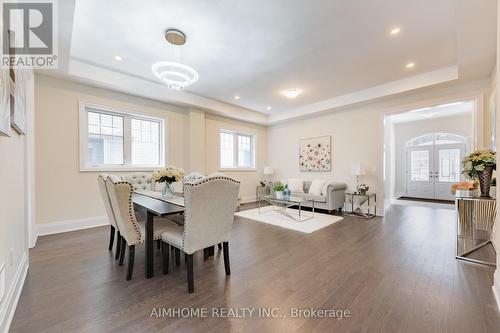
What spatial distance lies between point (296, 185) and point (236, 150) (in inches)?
88.1

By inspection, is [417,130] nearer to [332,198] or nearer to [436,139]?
[436,139]

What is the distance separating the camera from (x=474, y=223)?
3268 millimetres

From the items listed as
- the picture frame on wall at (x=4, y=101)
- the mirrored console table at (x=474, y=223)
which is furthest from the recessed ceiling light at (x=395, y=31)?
the picture frame on wall at (x=4, y=101)

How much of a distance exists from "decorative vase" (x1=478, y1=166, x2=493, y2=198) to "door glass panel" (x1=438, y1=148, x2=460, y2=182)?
6.02 meters

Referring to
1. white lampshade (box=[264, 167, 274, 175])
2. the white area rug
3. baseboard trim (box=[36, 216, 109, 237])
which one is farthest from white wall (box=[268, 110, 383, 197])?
baseboard trim (box=[36, 216, 109, 237])

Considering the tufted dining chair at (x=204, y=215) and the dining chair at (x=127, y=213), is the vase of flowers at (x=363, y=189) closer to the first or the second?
the tufted dining chair at (x=204, y=215)

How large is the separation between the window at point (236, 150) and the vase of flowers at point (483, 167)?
5262 millimetres

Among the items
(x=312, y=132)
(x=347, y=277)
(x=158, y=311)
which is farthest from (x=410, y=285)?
(x=312, y=132)

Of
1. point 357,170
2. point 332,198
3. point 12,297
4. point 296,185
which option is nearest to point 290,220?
point 332,198

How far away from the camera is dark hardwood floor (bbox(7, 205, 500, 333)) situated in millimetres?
1535

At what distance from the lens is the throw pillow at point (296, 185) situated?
6145 millimetres

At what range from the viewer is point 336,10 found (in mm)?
2436

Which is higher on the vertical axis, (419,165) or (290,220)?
(419,165)

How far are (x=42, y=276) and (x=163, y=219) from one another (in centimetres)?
126
